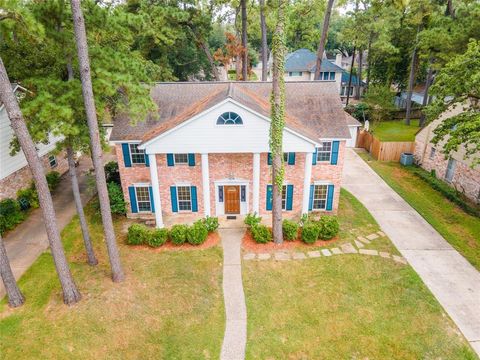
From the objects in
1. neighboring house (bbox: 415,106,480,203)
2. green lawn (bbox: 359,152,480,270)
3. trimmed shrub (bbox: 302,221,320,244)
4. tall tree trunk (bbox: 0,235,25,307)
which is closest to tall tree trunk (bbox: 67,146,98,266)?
tall tree trunk (bbox: 0,235,25,307)

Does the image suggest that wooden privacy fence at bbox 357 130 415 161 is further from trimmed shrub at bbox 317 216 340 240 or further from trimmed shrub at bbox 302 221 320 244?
trimmed shrub at bbox 302 221 320 244

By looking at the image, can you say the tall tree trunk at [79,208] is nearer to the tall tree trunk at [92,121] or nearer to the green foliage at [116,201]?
the tall tree trunk at [92,121]

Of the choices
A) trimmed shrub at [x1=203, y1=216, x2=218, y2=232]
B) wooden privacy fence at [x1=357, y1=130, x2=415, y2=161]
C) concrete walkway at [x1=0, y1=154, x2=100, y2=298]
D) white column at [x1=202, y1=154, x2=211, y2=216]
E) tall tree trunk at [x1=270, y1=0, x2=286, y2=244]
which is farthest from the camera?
wooden privacy fence at [x1=357, y1=130, x2=415, y2=161]

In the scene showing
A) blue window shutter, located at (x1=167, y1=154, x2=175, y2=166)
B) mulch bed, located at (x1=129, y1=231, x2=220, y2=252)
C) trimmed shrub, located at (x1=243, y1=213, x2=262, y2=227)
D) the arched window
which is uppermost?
the arched window

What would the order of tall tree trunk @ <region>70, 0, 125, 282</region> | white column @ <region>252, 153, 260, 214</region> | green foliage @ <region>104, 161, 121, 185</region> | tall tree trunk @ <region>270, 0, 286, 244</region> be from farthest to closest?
green foliage @ <region>104, 161, 121, 185</region> → white column @ <region>252, 153, 260, 214</region> → tall tree trunk @ <region>270, 0, 286, 244</region> → tall tree trunk @ <region>70, 0, 125, 282</region>

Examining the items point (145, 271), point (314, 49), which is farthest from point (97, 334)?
point (314, 49)

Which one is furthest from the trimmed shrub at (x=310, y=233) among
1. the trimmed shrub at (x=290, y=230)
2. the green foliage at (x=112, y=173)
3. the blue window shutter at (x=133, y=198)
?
the green foliage at (x=112, y=173)

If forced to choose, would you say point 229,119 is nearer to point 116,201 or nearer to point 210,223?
point 210,223

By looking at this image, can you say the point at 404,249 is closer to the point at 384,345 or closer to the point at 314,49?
the point at 384,345
